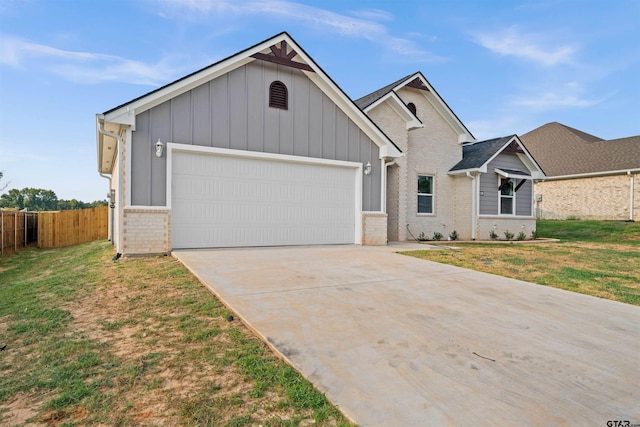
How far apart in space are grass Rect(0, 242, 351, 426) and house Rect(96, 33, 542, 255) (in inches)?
164

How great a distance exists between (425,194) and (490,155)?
3216 millimetres

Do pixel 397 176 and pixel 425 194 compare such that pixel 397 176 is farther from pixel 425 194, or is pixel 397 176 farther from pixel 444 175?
pixel 444 175

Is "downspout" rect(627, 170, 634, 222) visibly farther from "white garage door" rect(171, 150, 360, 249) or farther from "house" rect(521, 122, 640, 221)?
"white garage door" rect(171, 150, 360, 249)

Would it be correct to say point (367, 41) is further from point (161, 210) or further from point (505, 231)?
point (161, 210)

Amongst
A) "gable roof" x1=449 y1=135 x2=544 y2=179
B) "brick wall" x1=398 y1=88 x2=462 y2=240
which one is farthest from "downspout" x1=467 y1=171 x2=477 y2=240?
"gable roof" x1=449 y1=135 x2=544 y2=179

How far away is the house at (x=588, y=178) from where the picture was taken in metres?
21.4

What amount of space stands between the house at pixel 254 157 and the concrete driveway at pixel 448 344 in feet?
11.1

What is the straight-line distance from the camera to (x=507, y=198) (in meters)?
15.7

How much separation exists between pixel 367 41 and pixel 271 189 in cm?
950

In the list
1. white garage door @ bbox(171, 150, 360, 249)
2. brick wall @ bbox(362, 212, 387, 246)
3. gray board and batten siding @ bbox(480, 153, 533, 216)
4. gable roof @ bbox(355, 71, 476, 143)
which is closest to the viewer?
white garage door @ bbox(171, 150, 360, 249)

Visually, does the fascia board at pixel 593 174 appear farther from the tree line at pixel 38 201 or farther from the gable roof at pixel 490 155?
the tree line at pixel 38 201

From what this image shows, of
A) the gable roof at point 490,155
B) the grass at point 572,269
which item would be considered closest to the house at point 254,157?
the gable roof at point 490,155

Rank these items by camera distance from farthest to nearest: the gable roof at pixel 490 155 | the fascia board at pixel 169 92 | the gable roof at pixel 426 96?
1. the gable roof at pixel 490 155
2. the gable roof at pixel 426 96
3. the fascia board at pixel 169 92

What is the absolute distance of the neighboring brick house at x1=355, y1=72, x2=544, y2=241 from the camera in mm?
13930
